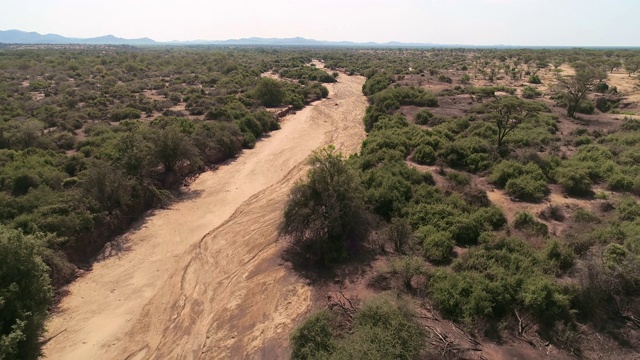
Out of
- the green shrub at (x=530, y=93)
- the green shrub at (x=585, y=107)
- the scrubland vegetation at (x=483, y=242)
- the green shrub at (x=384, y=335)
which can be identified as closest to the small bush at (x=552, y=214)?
the scrubland vegetation at (x=483, y=242)

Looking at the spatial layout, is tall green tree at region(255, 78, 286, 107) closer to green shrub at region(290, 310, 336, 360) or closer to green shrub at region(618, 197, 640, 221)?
green shrub at region(618, 197, 640, 221)

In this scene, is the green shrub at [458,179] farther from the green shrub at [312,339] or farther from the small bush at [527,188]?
the green shrub at [312,339]

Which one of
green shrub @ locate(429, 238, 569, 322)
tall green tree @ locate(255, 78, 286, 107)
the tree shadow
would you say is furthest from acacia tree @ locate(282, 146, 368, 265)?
tall green tree @ locate(255, 78, 286, 107)

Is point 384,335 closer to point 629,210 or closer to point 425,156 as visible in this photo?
point 629,210

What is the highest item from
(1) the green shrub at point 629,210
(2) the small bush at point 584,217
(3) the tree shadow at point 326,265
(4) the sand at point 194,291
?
(1) the green shrub at point 629,210

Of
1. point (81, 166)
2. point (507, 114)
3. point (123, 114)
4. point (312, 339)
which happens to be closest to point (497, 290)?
point (312, 339)

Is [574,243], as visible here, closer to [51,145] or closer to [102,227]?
[102,227]
